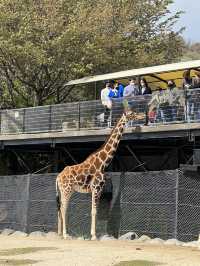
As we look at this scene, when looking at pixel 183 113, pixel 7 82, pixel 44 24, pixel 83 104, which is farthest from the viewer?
pixel 7 82

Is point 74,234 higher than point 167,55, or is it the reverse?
point 167,55

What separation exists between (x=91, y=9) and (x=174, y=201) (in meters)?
16.7

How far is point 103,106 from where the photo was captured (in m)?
23.9

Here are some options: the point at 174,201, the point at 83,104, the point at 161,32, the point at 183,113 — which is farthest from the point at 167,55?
the point at 174,201

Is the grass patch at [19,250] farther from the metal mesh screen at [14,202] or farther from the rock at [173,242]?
the metal mesh screen at [14,202]

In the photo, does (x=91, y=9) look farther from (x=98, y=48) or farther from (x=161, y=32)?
(x=161, y=32)

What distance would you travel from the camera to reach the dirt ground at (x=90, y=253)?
14.4 m

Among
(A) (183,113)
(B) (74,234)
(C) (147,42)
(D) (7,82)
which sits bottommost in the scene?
(B) (74,234)

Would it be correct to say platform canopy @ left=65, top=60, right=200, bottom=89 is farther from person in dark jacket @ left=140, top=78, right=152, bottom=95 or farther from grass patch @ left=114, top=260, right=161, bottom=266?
grass patch @ left=114, top=260, right=161, bottom=266

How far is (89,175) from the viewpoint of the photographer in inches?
863

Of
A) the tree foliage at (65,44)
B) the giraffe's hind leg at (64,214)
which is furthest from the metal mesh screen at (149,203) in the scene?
the tree foliage at (65,44)

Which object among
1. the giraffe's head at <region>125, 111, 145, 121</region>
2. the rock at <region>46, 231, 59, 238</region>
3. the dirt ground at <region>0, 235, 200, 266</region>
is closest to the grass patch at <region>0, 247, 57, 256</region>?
the dirt ground at <region>0, 235, 200, 266</region>

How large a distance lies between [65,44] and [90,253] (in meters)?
16.6

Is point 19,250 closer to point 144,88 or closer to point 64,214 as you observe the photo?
point 64,214
